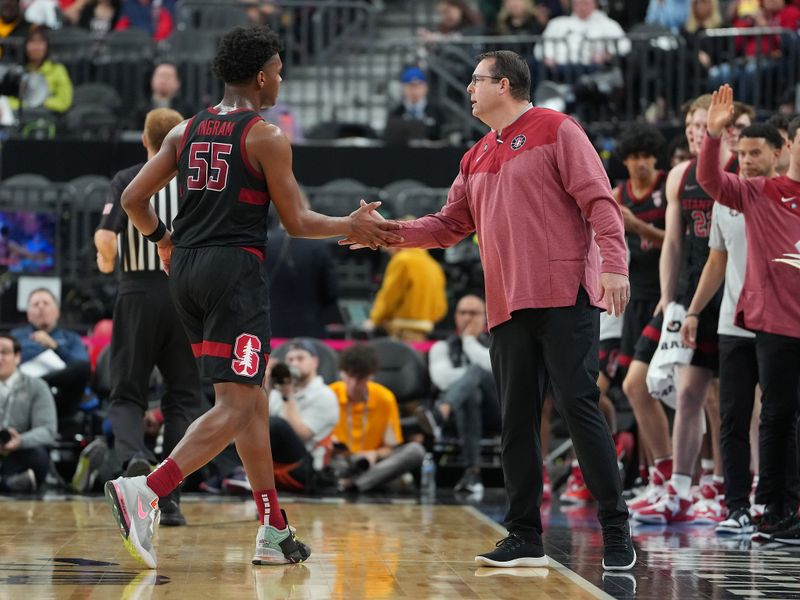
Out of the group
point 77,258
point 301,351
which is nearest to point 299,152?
point 77,258

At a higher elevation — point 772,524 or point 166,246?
point 166,246

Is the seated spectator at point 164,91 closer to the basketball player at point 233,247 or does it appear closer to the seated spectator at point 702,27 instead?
the seated spectator at point 702,27

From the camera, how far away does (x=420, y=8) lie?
1834 cm

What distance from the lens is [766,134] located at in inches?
275

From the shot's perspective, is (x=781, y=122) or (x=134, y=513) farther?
(x=781, y=122)

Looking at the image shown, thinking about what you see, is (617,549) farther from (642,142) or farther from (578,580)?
(642,142)

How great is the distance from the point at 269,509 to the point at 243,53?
5.88 ft

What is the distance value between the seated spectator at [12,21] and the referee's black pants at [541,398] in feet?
38.7

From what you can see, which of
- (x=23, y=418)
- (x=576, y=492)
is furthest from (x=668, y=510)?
(x=23, y=418)

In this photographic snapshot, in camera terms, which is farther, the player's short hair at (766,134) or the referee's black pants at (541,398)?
the player's short hair at (766,134)

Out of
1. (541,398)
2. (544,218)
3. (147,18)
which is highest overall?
(147,18)

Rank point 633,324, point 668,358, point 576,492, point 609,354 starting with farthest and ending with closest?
point 576,492 < point 609,354 < point 633,324 < point 668,358

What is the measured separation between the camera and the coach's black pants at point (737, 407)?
22.9 ft

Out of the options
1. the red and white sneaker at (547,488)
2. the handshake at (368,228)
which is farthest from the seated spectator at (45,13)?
the handshake at (368,228)
